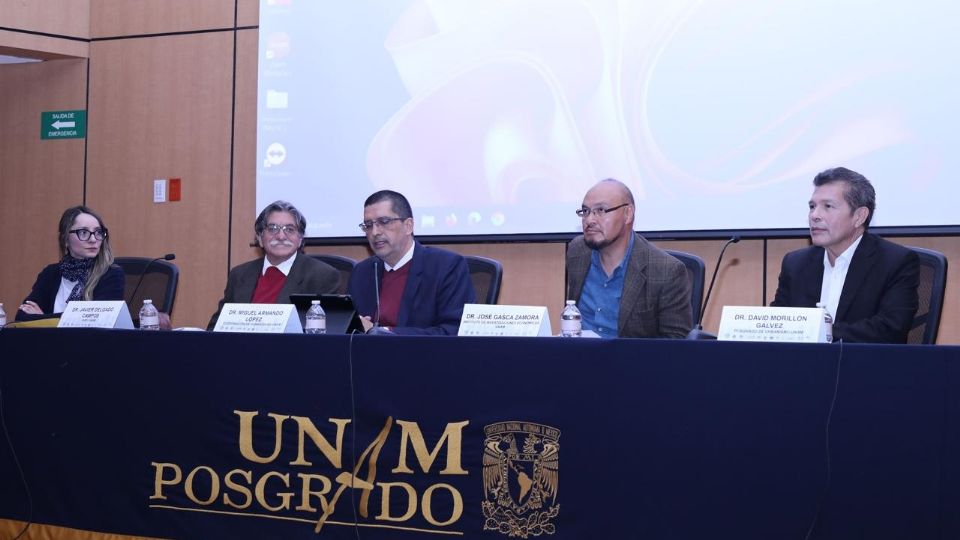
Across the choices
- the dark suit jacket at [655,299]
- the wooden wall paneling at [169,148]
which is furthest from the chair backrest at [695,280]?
the wooden wall paneling at [169,148]

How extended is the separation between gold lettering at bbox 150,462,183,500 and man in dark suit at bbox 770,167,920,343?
6.02 ft

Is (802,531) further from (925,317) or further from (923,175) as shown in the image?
(923,175)

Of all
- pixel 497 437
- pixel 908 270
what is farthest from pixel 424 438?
pixel 908 270

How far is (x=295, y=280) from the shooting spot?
3.69 m

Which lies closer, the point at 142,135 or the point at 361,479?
the point at 361,479

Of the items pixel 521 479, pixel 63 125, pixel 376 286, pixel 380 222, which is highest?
pixel 63 125

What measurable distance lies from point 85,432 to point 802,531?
1846 mm

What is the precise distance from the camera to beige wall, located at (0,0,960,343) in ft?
17.5

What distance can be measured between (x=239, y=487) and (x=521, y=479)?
737mm

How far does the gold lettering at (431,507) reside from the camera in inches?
92.4

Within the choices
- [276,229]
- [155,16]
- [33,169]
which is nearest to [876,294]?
[276,229]

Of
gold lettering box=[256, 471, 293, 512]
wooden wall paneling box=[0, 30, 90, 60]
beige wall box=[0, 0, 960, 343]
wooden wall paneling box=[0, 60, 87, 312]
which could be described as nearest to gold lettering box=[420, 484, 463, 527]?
gold lettering box=[256, 471, 293, 512]

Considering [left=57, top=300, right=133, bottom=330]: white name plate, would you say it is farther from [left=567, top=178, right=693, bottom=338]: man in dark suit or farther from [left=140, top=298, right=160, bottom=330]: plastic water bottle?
[left=567, top=178, right=693, bottom=338]: man in dark suit

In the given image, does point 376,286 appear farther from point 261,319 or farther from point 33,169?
point 33,169
